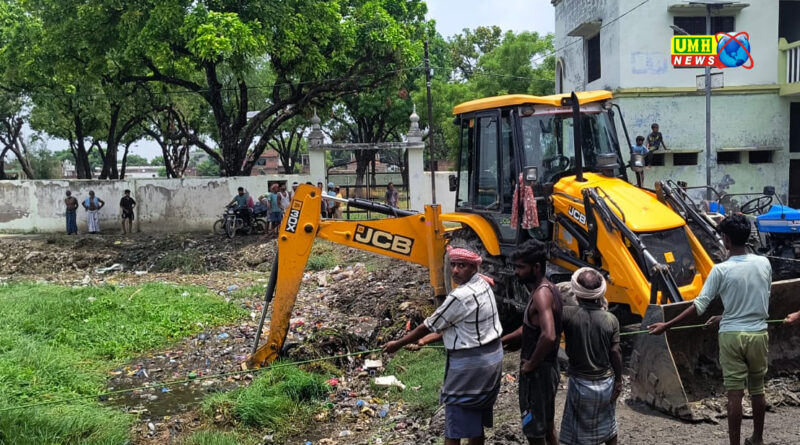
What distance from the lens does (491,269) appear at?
7.52 m

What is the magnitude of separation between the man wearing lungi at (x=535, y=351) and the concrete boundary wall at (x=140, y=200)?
55.3 ft

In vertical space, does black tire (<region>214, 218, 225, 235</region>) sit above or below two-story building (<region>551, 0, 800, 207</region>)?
Answer: below

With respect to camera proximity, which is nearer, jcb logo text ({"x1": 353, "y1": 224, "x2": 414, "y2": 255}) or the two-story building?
jcb logo text ({"x1": 353, "y1": 224, "x2": 414, "y2": 255})

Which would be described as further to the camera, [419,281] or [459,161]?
[419,281]

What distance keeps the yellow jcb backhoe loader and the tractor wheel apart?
0.04 ft

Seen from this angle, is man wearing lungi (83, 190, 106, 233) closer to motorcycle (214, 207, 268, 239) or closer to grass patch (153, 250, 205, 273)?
Answer: motorcycle (214, 207, 268, 239)

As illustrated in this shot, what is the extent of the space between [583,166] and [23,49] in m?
18.3

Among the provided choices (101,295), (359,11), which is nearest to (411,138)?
(359,11)

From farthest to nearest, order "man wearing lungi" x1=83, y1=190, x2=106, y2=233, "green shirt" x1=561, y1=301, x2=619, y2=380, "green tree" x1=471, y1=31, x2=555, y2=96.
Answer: "green tree" x1=471, y1=31, x2=555, y2=96, "man wearing lungi" x1=83, y1=190, x2=106, y2=233, "green shirt" x1=561, y1=301, x2=619, y2=380

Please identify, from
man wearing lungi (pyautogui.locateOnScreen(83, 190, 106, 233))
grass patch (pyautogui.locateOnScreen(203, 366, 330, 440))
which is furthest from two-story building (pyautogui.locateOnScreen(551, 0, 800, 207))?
man wearing lungi (pyautogui.locateOnScreen(83, 190, 106, 233))

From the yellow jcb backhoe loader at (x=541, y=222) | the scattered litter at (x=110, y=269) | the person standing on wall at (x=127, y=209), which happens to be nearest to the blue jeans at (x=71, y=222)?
the person standing on wall at (x=127, y=209)

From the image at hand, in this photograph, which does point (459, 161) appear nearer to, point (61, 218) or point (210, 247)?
point (210, 247)

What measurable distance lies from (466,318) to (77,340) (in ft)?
20.3

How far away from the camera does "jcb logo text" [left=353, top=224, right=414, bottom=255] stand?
720cm
